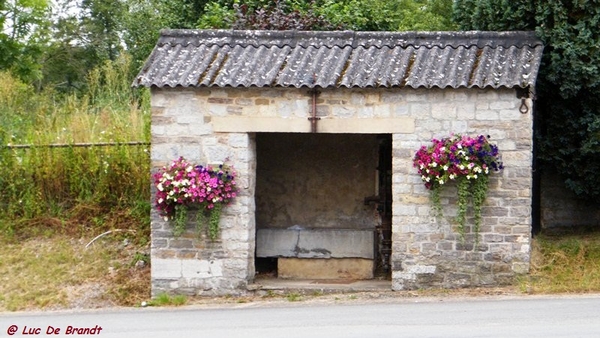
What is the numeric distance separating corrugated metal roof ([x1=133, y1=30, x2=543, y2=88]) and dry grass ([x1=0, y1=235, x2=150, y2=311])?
110 inches

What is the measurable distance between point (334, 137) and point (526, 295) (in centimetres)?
398

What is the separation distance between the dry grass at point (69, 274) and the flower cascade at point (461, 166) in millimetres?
3876

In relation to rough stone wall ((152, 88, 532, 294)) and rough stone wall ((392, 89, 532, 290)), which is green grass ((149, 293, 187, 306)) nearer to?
rough stone wall ((152, 88, 532, 294))

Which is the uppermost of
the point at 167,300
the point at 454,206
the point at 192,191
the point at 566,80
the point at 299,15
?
the point at 299,15

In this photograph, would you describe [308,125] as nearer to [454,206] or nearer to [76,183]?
[454,206]

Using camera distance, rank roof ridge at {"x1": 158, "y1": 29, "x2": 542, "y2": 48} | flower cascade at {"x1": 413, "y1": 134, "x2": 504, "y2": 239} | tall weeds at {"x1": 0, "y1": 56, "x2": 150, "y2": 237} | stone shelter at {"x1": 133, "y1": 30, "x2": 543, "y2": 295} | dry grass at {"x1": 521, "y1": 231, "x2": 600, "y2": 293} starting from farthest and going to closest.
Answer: tall weeds at {"x1": 0, "y1": 56, "x2": 150, "y2": 237}
roof ridge at {"x1": 158, "y1": 29, "x2": 542, "y2": 48}
stone shelter at {"x1": 133, "y1": 30, "x2": 543, "y2": 295}
dry grass at {"x1": 521, "y1": 231, "x2": 600, "y2": 293}
flower cascade at {"x1": 413, "y1": 134, "x2": 504, "y2": 239}

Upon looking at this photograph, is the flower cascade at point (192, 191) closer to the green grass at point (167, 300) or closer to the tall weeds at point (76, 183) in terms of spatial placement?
the green grass at point (167, 300)

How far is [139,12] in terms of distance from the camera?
83.1 ft

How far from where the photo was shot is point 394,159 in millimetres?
12430

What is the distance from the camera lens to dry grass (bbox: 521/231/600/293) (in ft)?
39.8

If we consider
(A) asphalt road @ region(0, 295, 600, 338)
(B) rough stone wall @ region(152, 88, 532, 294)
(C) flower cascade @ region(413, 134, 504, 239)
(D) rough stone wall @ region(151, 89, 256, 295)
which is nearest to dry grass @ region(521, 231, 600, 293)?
(B) rough stone wall @ region(152, 88, 532, 294)

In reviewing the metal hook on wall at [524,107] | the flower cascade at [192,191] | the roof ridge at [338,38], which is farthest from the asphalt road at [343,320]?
the roof ridge at [338,38]

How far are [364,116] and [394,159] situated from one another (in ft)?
2.09

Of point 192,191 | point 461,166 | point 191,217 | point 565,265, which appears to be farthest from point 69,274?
point 565,265
